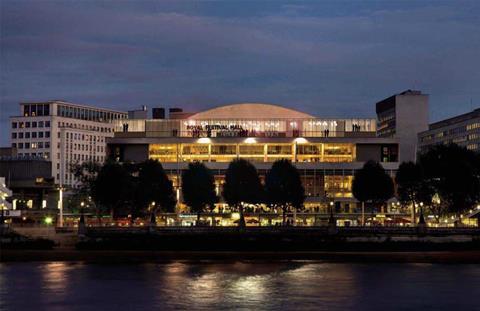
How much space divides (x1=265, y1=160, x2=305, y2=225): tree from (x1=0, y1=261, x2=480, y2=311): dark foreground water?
174 feet

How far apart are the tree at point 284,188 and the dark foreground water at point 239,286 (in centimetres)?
5306

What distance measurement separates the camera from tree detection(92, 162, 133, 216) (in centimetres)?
15338

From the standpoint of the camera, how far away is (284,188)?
162 meters

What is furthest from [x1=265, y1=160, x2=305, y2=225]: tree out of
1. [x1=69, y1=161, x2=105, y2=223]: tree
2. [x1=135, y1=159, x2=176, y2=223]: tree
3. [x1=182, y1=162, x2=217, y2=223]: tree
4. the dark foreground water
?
the dark foreground water

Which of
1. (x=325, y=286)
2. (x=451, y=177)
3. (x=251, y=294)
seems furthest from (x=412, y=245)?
(x=251, y=294)

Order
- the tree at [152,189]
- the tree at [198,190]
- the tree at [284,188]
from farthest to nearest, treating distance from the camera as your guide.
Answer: the tree at [198,190] < the tree at [284,188] < the tree at [152,189]

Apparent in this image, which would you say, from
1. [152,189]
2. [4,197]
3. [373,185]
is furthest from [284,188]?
[4,197]

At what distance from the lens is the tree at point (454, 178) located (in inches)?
5960

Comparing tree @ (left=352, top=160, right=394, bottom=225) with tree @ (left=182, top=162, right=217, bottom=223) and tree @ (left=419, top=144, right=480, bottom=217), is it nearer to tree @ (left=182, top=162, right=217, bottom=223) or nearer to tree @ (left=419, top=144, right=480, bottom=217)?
tree @ (left=419, top=144, right=480, bottom=217)

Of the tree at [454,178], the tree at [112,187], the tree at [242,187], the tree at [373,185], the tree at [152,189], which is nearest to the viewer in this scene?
the tree at [454,178]

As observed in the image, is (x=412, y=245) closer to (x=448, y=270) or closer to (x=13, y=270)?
(x=448, y=270)

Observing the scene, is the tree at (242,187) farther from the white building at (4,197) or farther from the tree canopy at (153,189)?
the white building at (4,197)

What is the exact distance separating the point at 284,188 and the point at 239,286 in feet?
259

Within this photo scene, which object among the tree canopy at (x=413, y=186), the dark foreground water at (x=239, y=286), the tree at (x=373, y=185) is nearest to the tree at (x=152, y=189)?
the tree at (x=373, y=185)
